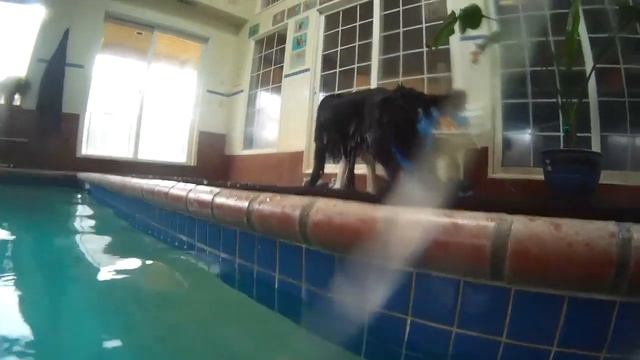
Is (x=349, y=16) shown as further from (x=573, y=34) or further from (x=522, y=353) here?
(x=522, y=353)

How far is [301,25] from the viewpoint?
4.86 metres

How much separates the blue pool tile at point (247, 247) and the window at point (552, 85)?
250cm

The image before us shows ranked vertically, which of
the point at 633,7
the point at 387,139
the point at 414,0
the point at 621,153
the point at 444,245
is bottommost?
the point at 444,245

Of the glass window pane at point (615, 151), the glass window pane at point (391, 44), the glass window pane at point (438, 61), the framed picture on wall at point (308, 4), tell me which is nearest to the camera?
the glass window pane at point (615, 151)

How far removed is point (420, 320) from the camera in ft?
2.08

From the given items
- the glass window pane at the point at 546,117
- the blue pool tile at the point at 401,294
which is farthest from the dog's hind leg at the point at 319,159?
the glass window pane at the point at 546,117

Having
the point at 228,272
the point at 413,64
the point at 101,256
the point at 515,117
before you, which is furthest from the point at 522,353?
the point at 413,64

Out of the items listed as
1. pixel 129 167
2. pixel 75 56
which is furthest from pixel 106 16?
pixel 129 167

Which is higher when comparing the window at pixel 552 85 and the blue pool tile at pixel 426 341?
the window at pixel 552 85

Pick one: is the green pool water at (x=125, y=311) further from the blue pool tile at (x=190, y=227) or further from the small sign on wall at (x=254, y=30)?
the small sign on wall at (x=254, y=30)

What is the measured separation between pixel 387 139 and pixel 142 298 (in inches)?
52.8

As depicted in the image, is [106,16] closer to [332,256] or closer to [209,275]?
[209,275]

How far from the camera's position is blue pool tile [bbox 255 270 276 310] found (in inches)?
36.2

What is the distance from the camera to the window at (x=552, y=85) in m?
2.49
